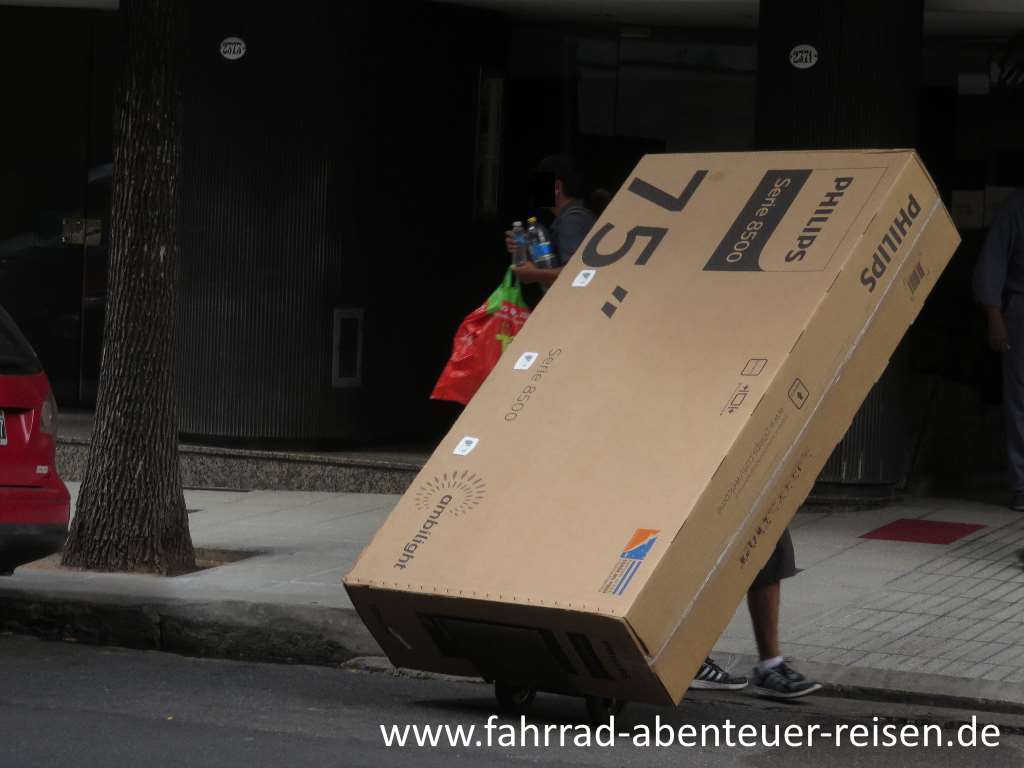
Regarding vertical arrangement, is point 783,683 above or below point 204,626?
above

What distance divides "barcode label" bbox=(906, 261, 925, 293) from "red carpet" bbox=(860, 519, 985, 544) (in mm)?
3454

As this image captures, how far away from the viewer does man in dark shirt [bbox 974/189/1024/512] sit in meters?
9.98

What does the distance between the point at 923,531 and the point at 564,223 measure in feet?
9.68

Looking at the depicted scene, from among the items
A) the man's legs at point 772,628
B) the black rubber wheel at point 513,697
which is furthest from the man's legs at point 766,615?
the black rubber wheel at point 513,697

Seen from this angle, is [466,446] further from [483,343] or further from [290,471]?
[290,471]

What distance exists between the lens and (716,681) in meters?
6.90

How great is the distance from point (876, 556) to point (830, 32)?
3.15 m

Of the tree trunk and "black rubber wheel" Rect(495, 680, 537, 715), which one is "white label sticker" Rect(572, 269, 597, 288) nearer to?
"black rubber wheel" Rect(495, 680, 537, 715)

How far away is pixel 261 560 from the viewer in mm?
9289

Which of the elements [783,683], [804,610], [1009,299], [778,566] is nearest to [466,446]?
[778,566]

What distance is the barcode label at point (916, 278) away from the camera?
21.2ft

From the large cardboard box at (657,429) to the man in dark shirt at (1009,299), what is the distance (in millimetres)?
3438

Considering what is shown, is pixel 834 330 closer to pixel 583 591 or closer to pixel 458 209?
Answer: pixel 583 591

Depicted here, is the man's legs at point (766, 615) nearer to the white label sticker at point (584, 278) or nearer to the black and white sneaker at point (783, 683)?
the black and white sneaker at point (783, 683)
